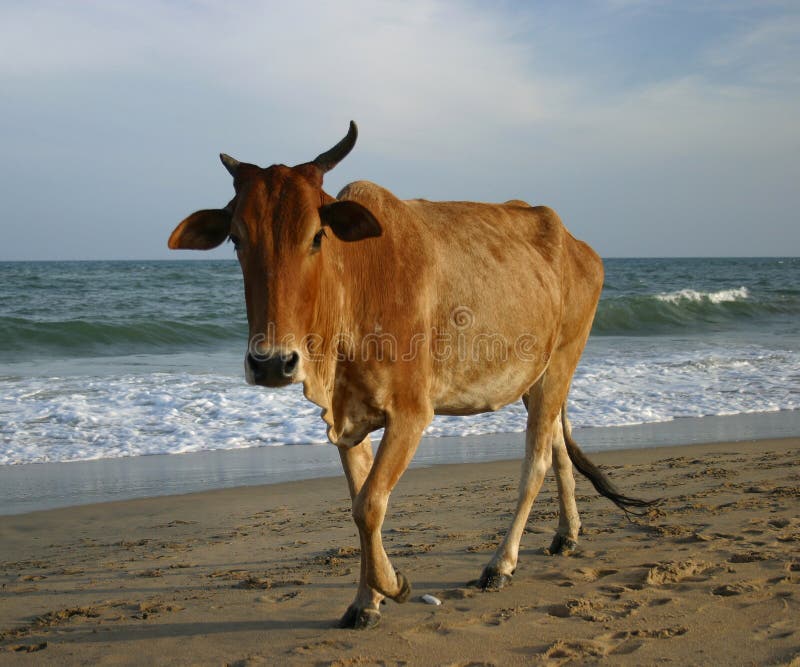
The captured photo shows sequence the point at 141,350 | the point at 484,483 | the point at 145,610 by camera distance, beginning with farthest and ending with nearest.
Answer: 1. the point at 141,350
2. the point at 484,483
3. the point at 145,610

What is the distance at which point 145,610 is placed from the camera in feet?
14.6

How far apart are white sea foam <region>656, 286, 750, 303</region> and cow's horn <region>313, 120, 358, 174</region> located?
3148 centimetres

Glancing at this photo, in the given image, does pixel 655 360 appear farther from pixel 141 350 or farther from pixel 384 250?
pixel 384 250

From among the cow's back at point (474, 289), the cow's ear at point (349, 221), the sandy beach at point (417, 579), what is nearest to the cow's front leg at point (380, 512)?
the sandy beach at point (417, 579)

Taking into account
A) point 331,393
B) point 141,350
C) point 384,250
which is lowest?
point 141,350

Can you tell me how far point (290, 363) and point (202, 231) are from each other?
0.92 m

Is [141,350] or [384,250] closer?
[384,250]

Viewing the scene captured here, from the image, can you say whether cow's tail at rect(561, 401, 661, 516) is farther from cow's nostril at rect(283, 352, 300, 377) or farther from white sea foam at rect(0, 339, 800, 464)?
white sea foam at rect(0, 339, 800, 464)

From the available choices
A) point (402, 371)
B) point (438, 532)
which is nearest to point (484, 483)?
point (438, 532)

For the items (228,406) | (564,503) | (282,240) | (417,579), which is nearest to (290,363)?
(282,240)

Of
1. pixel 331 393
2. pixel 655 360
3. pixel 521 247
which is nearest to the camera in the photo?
pixel 331 393

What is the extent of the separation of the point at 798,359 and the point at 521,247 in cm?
1355

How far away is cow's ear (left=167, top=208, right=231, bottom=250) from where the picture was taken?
Answer: 13.0 ft

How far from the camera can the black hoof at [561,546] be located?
5379 mm
